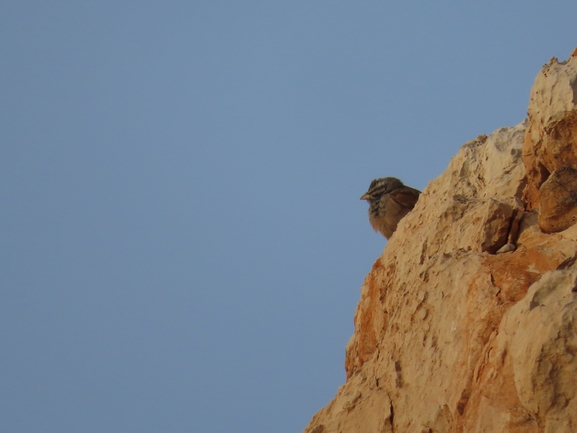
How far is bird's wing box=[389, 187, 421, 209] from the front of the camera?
399 inches

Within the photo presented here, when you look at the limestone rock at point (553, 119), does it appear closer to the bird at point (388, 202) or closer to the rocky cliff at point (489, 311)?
the rocky cliff at point (489, 311)

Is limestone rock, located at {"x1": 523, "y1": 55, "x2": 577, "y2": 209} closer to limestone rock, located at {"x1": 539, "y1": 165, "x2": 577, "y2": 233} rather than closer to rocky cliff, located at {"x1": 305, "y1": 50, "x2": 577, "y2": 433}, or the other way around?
rocky cliff, located at {"x1": 305, "y1": 50, "x2": 577, "y2": 433}

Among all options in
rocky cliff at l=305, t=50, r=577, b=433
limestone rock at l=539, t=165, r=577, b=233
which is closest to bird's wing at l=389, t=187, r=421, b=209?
rocky cliff at l=305, t=50, r=577, b=433

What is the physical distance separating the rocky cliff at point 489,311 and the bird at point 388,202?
278cm

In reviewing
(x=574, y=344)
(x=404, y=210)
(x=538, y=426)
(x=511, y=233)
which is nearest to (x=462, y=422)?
(x=538, y=426)

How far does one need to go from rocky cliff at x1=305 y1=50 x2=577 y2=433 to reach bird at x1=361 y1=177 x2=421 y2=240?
278 cm

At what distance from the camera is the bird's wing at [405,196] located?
33.2ft

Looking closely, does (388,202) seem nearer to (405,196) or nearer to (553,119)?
(405,196)

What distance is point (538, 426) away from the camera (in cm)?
421

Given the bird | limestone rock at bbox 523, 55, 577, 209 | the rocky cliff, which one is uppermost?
the bird

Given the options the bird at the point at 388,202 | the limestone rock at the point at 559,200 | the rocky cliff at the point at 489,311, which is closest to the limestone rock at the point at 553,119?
the rocky cliff at the point at 489,311

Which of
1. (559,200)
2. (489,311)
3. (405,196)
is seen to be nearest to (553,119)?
(559,200)

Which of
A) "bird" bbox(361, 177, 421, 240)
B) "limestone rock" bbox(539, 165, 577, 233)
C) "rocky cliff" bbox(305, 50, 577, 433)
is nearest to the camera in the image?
"rocky cliff" bbox(305, 50, 577, 433)

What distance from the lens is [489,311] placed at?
198 inches
